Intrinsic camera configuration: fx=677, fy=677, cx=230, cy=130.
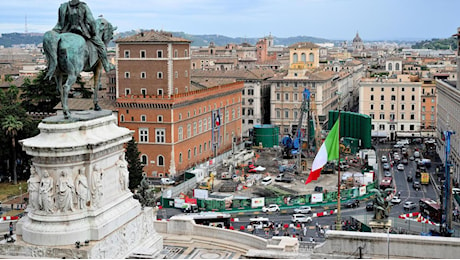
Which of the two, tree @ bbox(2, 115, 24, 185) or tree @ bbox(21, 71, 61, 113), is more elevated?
tree @ bbox(21, 71, 61, 113)

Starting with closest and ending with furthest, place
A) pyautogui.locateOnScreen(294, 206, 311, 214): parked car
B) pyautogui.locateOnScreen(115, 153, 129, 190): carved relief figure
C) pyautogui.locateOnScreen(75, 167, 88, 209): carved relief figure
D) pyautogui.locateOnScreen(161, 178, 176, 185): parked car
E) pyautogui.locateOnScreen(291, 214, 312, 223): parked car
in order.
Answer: pyautogui.locateOnScreen(75, 167, 88, 209): carved relief figure < pyautogui.locateOnScreen(115, 153, 129, 190): carved relief figure < pyautogui.locateOnScreen(291, 214, 312, 223): parked car < pyautogui.locateOnScreen(294, 206, 311, 214): parked car < pyautogui.locateOnScreen(161, 178, 176, 185): parked car

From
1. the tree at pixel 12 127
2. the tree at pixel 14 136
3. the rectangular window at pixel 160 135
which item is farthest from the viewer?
the rectangular window at pixel 160 135

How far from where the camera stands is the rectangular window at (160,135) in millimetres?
57812

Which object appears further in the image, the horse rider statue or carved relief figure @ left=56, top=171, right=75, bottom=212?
the horse rider statue

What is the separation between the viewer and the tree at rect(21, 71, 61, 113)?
64.9 m

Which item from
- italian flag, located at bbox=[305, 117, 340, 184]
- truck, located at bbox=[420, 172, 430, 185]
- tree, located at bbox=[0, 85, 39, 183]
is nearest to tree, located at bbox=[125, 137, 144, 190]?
tree, located at bbox=[0, 85, 39, 183]

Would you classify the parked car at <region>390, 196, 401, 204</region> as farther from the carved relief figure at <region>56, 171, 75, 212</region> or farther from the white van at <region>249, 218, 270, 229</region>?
the carved relief figure at <region>56, 171, 75, 212</region>

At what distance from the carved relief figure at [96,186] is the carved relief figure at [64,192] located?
532 millimetres

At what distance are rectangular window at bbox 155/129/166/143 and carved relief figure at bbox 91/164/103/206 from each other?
135 ft

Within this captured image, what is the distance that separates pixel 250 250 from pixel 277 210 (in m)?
27.4

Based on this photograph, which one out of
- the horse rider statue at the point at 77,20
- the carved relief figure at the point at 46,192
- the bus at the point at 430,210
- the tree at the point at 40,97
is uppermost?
the horse rider statue at the point at 77,20

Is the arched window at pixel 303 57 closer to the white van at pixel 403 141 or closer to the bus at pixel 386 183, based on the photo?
the white van at pixel 403 141

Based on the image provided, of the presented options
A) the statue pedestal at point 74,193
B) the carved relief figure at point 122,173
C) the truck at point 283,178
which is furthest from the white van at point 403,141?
the statue pedestal at point 74,193

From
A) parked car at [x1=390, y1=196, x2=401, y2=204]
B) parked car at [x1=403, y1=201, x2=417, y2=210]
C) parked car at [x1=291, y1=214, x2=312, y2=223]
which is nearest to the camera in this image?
parked car at [x1=291, y1=214, x2=312, y2=223]
